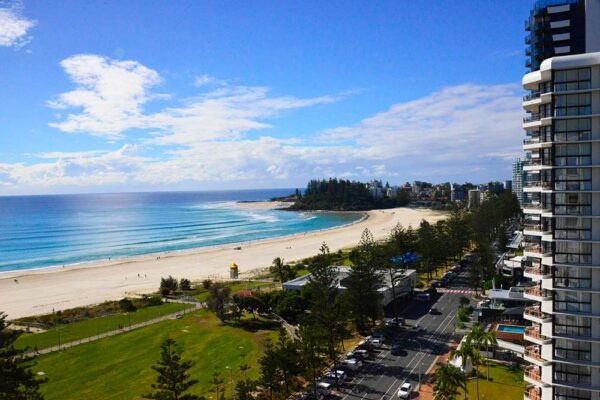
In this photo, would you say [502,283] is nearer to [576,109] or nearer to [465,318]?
[465,318]

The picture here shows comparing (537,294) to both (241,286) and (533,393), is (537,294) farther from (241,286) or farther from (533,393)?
(241,286)

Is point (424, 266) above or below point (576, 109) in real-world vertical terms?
below

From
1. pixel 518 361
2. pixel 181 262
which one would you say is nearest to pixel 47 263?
pixel 181 262

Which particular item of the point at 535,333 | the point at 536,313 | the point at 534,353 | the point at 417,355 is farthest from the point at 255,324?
the point at 536,313

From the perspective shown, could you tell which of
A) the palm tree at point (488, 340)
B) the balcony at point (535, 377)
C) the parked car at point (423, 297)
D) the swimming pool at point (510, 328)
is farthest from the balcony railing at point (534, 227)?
the parked car at point (423, 297)

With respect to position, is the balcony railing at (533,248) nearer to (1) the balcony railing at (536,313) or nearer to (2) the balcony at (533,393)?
(1) the balcony railing at (536,313)

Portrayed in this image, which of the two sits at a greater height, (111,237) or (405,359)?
(111,237)

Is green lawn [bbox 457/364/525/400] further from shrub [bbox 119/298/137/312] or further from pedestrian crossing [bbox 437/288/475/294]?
shrub [bbox 119/298/137/312]
